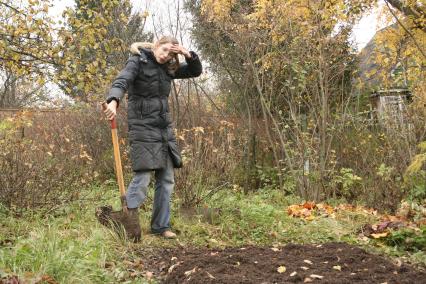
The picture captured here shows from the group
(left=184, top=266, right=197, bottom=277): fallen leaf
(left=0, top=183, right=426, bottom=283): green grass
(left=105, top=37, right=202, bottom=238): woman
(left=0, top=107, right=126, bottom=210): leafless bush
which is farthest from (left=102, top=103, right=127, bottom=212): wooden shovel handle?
(left=0, top=107, right=126, bottom=210): leafless bush

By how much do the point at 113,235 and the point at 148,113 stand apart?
115 cm

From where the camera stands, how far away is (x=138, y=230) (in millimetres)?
4414

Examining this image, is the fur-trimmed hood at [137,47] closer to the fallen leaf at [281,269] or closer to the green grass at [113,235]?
the green grass at [113,235]

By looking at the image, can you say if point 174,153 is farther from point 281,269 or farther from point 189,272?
point 281,269

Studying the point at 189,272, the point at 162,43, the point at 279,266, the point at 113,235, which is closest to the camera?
the point at 189,272

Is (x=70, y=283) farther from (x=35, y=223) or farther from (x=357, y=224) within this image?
(x=357, y=224)

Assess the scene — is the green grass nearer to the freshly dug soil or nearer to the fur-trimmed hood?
the freshly dug soil

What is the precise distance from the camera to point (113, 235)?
14.0ft

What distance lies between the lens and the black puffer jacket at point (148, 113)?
4.45m

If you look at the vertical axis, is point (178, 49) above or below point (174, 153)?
above

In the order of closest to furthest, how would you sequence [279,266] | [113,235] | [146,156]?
[279,266], [113,235], [146,156]

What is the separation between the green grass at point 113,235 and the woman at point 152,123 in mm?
413

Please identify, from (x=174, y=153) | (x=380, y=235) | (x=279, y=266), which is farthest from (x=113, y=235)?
(x=380, y=235)

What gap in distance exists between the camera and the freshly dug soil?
3229 millimetres
